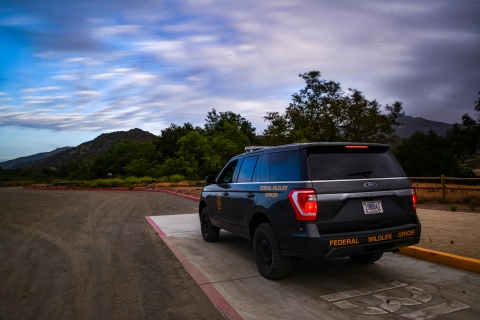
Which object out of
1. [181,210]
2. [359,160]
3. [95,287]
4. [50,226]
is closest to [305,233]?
[359,160]

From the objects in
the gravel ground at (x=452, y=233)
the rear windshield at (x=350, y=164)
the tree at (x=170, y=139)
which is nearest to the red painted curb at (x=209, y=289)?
the rear windshield at (x=350, y=164)

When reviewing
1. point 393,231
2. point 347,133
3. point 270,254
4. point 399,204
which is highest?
point 347,133

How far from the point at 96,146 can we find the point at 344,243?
168 metres

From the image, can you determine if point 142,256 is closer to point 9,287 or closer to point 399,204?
point 9,287

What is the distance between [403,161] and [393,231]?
38.7 m

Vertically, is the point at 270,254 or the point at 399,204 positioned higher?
the point at 399,204

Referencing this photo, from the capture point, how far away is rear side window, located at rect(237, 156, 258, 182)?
21.1 feet

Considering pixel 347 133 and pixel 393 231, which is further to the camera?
pixel 347 133

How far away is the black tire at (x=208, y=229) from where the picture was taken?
8.21m

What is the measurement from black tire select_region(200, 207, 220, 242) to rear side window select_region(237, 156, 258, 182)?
187 cm

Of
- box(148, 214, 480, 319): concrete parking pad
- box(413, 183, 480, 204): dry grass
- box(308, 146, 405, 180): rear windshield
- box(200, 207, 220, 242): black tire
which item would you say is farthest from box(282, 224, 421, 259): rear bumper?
box(413, 183, 480, 204): dry grass

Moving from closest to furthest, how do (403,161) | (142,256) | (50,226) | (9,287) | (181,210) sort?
(9,287) < (142,256) < (50,226) < (181,210) < (403,161)

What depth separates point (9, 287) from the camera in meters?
5.37

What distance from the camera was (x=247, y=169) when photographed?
6.64m
